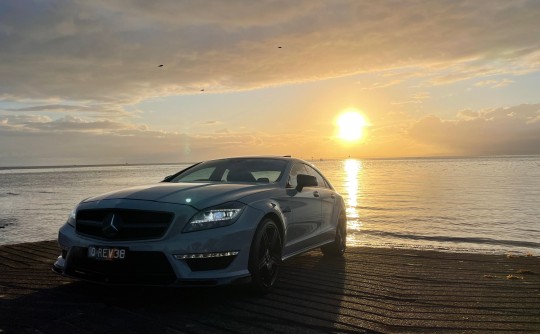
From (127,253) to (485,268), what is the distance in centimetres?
542

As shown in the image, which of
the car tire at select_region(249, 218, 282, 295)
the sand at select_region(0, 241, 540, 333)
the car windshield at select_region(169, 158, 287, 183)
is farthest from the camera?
the car windshield at select_region(169, 158, 287, 183)

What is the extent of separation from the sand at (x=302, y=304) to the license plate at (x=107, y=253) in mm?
480

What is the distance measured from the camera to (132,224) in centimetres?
436

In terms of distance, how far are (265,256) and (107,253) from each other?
5.19 feet

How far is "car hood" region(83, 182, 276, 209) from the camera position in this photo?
454 cm

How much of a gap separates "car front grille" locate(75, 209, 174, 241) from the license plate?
0.38 ft

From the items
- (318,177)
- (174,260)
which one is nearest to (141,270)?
(174,260)

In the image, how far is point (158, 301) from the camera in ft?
15.1

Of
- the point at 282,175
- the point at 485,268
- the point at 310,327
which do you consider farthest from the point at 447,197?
the point at 310,327

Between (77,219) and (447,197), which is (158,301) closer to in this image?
(77,219)

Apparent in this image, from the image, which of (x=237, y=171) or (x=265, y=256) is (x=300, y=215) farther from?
(x=265, y=256)

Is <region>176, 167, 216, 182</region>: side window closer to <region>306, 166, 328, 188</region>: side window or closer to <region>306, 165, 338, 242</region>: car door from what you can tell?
<region>306, 165, 338, 242</region>: car door

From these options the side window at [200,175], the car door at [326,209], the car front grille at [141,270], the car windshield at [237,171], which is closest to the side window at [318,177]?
the car door at [326,209]

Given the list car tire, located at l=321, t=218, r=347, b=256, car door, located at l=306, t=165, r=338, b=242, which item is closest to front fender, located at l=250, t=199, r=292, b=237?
car door, located at l=306, t=165, r=338, b=242
